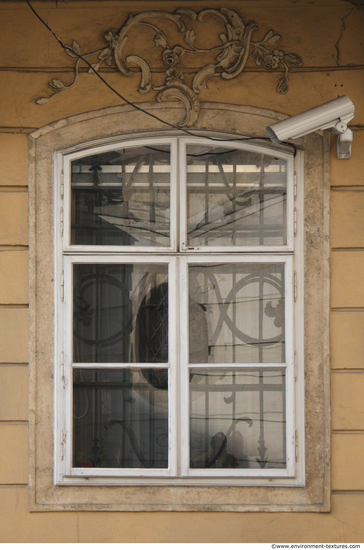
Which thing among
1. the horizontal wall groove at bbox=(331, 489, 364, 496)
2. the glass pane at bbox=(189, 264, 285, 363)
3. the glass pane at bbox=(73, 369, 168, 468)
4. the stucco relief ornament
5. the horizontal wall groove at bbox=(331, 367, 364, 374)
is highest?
the stucco relief ornament

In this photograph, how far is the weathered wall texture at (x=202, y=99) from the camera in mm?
2537

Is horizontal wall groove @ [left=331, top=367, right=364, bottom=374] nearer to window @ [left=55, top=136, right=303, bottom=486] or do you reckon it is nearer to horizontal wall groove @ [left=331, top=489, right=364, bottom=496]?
window @ [left=55, top=136, right=303, bottom=486]

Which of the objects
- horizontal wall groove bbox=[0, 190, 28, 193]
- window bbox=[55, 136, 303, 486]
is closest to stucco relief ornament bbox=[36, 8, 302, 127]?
window bbox=[55, 136, 303, 486]

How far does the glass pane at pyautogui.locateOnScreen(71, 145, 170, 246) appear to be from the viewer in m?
2.62

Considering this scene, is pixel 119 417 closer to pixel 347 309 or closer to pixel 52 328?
pixel 52 328

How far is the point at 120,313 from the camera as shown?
8.63 ft

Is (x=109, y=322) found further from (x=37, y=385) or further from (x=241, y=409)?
(x=241, y=409)

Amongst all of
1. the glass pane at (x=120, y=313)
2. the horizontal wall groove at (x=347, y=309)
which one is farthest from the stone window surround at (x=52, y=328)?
the glass pane at (x=120, y=313)

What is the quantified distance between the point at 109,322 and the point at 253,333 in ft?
2.51

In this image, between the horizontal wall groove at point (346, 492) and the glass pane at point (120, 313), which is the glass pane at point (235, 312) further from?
the horizontal wall groove at point (346, 492)

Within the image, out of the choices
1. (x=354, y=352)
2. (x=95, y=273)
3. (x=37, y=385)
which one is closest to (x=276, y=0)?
(x=95, y=273)

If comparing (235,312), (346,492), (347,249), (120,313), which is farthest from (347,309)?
(120,313)

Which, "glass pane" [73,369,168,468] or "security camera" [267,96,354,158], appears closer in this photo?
"security camera" [267,96,354,158]

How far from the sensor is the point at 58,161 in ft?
8.55
